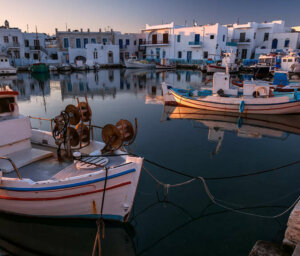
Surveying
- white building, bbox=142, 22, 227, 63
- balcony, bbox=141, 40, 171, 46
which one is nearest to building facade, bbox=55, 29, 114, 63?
balcony, bbox=141, 40, 171, 46

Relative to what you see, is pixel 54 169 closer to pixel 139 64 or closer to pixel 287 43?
pixel 139 64

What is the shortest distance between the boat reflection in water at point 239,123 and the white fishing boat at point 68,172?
21.7ft

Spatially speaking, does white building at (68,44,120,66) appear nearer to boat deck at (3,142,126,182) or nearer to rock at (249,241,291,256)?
boat deck at (3,142,126,182)

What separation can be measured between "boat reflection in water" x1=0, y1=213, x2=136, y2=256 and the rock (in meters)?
2.73

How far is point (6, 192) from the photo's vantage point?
611cm

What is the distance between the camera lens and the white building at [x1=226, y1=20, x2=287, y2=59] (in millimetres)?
55797

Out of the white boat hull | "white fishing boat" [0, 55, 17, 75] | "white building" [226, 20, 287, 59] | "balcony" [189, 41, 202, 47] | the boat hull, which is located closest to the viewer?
the boat hull

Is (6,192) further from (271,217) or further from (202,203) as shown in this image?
(271,217)

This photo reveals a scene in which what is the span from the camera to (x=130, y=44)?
67.0 m

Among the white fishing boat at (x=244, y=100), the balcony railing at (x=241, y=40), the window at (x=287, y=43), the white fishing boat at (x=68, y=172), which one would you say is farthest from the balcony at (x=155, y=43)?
the white fishing boat at (x=68, y=172)

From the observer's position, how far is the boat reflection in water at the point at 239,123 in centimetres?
1402

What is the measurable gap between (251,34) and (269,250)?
2394 inches

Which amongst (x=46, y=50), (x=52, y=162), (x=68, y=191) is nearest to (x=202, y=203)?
(x=68, y=191)

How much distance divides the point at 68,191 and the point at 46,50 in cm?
6437
